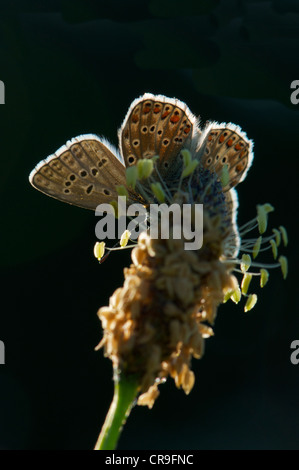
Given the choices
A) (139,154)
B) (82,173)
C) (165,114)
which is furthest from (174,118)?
(82,173)

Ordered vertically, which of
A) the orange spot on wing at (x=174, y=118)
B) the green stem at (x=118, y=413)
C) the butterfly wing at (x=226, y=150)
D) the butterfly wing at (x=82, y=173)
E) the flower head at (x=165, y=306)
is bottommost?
the green stem at (x=118, y=413)

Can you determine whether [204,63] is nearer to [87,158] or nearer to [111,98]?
[111,98]

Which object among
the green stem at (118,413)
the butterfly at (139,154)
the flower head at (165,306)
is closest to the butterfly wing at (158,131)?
the butterfly at (139,154)

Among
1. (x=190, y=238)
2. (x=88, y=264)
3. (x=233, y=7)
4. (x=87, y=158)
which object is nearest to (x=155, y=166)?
(x=87, y=158)

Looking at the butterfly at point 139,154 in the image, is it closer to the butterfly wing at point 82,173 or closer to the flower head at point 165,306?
the butterfly wing at point 82,173

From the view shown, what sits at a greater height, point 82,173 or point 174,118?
point 174,118

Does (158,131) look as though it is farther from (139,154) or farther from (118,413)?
(118,413)
